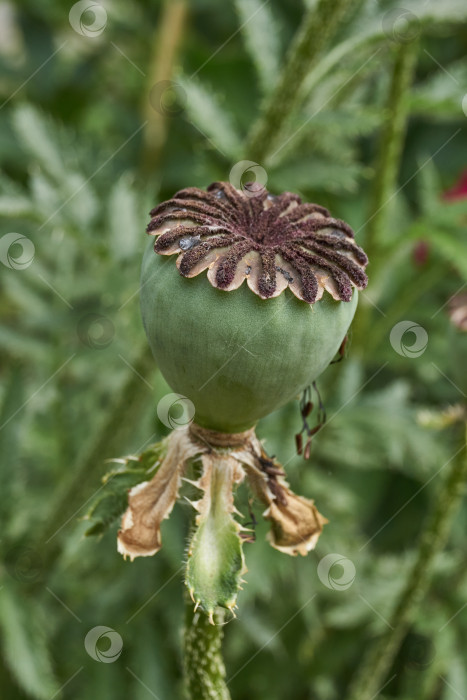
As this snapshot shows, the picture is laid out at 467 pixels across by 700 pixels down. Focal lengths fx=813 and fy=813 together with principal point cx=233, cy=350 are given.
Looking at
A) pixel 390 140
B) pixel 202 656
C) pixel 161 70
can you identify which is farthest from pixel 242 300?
pixel 161 70

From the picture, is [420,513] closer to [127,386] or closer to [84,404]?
[84,404]

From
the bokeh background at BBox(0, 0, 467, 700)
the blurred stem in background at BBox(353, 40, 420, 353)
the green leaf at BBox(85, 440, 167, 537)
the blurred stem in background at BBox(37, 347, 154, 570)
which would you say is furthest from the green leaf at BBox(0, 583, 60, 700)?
the blurred stem in background at BBox(353, 40, 420, 353)

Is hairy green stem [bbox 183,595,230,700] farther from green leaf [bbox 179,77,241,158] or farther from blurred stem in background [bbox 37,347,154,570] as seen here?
green leaf [bbox 179,77,241,158]

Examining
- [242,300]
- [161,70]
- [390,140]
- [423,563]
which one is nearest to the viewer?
[242,300]

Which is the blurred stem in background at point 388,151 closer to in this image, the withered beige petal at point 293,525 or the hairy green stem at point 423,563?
the hairy green stem at point 423,563

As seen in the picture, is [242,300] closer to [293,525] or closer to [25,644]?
[293,525]

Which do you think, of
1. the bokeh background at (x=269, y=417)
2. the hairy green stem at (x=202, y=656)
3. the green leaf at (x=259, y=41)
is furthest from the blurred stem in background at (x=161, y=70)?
the hairy green stem at (x=202, y=656)
